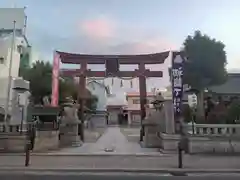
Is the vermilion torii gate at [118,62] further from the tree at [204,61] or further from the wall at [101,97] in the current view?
the wall at [101,97]

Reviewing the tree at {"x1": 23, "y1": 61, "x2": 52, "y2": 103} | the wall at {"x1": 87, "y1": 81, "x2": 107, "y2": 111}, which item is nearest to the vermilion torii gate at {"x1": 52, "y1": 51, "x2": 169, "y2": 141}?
the tree at {"x1": 23, "y1": 61, "x2": 52, "y2": 103}

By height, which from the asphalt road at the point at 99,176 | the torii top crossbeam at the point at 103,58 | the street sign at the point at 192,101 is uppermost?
the torii top crossbeam at the point at 103,58

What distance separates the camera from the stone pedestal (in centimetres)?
2119

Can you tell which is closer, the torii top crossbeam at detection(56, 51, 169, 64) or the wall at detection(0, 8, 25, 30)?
the torii top crossbeam at detection(56, 51, 169, 64)

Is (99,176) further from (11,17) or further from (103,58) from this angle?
(11,17)

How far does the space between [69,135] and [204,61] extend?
18772 millimetres

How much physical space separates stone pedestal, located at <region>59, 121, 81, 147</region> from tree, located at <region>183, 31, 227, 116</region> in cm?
1596

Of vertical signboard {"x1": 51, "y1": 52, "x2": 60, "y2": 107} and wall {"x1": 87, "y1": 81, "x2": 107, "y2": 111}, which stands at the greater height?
wall {"x1": 87, "y1": 81, "x2": 107, "y2": 111}

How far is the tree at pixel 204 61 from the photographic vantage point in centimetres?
3494

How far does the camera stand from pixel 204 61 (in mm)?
35219

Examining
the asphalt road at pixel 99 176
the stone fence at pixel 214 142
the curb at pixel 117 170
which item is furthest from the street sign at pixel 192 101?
the asphalt road at pixel 99 176

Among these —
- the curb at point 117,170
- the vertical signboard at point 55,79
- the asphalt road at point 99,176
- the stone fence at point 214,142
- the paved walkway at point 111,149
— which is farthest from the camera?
the vertical signboard at point 55,79

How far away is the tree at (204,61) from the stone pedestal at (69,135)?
52.4 feet

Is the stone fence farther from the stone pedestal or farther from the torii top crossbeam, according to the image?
the torii top crossbeam
